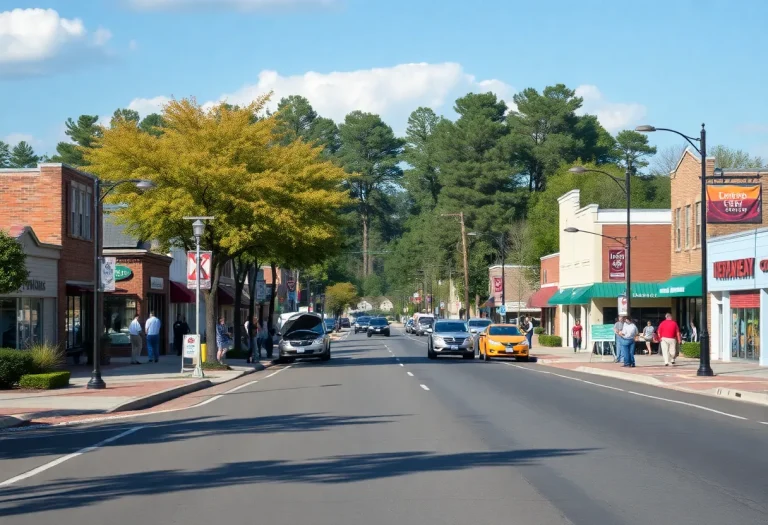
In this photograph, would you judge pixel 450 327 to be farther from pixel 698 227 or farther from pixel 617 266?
pixel 617 266

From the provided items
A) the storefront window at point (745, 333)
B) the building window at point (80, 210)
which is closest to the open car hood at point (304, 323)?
the building window at point (80, 210)

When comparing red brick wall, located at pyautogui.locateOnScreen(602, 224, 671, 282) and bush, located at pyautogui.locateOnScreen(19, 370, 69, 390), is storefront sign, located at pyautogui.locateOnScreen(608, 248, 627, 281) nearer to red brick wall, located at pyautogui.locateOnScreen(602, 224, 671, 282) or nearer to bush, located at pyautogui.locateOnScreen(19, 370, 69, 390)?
red brick wall, located at pyautogui.locateOnScreen(602, 224, 671, 282)

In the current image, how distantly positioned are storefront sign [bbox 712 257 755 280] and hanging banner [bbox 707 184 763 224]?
173 cm

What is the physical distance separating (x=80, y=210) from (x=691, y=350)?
80.2ft

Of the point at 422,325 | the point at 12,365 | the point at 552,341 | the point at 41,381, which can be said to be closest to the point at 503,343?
the point at 552,341

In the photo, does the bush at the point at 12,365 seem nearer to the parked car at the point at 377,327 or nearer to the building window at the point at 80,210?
the building window at the point at 80,210

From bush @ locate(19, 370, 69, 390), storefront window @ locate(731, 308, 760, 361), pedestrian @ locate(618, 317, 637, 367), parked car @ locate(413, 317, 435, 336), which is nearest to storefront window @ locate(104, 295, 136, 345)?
bush @ locate(19, 370, 69, 390)

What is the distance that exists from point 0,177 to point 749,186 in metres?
27.7

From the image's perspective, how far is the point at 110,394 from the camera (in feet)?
78.2

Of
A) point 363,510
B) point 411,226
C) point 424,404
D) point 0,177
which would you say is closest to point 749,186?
point 424,404

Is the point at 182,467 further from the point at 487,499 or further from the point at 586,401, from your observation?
the point at 586,401

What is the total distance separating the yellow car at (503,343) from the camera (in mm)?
43250

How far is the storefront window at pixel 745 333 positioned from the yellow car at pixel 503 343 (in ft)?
27.6

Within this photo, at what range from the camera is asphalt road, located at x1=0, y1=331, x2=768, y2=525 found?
375 inches
